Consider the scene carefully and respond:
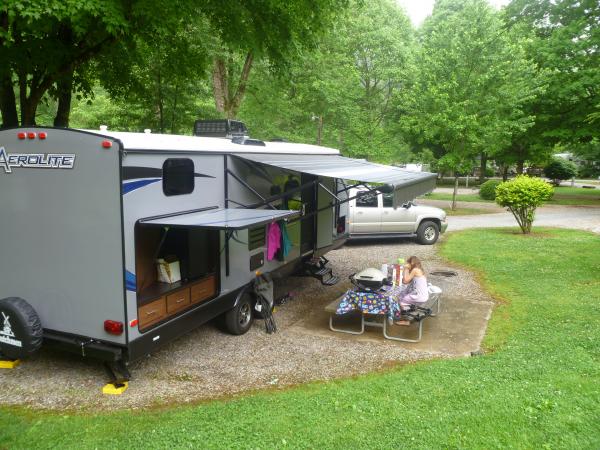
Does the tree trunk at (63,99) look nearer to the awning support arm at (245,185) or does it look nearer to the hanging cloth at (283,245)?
the awning support arm at (245,185)

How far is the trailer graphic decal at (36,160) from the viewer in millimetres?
5297

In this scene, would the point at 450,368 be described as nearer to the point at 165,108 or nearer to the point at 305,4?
the point at 305,4

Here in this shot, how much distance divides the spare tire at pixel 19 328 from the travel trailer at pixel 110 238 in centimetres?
1

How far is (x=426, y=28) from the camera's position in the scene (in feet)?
108

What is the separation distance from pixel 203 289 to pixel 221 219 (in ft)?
4.07

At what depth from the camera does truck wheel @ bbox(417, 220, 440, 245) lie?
14898 mm

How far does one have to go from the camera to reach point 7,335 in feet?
18.3

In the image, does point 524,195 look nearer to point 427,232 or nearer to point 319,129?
point 427,232

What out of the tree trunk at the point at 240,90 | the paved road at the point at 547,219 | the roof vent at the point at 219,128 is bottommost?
the paved road at the point at 547,219

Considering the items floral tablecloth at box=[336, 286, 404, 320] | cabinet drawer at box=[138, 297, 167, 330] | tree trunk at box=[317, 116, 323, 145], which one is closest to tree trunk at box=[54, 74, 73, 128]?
cabinet drawer at box=[138, 297, 167, 330]

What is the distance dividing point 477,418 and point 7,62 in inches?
346

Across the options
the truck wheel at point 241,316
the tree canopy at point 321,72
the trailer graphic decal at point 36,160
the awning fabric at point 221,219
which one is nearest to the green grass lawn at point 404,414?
the awning fabric at point 221,219

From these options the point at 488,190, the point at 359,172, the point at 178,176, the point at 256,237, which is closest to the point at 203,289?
the point at 256,237

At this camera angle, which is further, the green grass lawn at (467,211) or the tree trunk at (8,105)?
the green grass lawn at (467,211)
